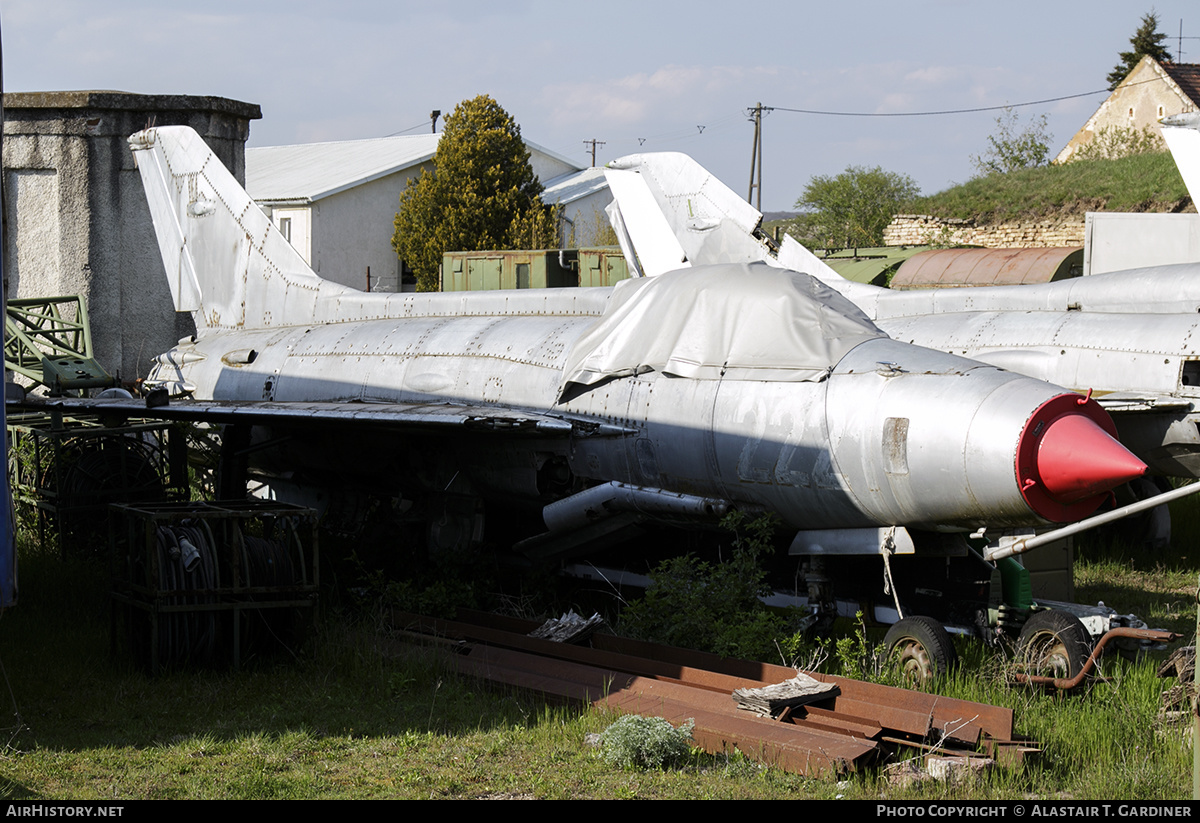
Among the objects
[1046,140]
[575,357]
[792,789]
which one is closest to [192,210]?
[575,357]

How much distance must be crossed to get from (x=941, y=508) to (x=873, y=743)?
170 cm

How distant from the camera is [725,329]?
791cm

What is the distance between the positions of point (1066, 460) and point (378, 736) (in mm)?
3880

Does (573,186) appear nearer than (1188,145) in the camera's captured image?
No

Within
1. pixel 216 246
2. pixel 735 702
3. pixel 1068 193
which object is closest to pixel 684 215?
pixel 216 246

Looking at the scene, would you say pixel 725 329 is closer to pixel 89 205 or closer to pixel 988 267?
pixel 89 205

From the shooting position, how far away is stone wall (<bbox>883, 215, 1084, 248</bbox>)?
113 ft

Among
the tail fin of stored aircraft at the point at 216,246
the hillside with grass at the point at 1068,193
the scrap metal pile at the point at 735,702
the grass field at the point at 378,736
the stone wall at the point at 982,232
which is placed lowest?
the grass field at the point at 378,736

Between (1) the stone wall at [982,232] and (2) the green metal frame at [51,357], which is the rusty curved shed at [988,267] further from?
(2) the green metal frame at [51,357]

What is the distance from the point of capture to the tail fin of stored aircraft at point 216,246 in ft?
41.1

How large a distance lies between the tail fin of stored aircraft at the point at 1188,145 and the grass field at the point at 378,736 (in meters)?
6.81

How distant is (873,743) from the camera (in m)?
5.44

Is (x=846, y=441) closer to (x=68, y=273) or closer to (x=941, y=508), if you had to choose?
(x=941, y=508)

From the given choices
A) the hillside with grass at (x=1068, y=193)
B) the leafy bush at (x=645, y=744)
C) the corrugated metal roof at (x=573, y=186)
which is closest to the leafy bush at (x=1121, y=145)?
the hillside with grass at (x=1068, y=193)
